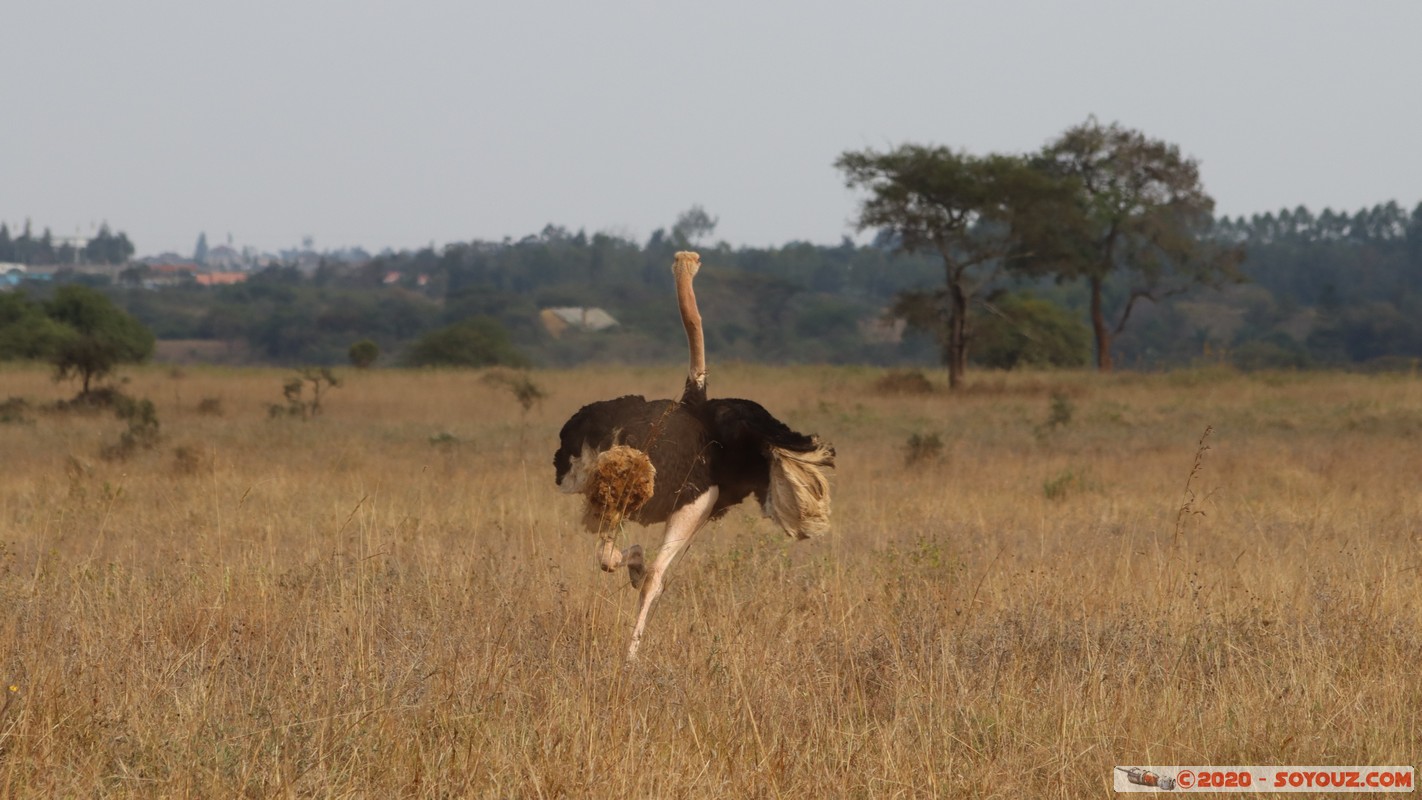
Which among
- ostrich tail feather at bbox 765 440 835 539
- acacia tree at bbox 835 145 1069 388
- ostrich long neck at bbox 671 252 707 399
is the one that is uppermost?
acacia tree at bbox 835 145 1069 388

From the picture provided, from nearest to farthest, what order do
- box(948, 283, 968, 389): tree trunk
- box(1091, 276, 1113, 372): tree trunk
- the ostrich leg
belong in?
the ostrich leg, box(948, 283, 968, 389): tree trunk, box(1091, 276, 1113, 372): tree trunk

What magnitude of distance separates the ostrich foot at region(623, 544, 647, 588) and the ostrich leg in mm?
53

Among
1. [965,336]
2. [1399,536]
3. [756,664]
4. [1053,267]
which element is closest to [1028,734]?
[756,664]

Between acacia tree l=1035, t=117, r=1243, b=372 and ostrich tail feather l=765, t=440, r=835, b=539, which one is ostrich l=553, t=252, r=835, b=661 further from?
acacia tree l=1035, t=117, r=1243, b=372

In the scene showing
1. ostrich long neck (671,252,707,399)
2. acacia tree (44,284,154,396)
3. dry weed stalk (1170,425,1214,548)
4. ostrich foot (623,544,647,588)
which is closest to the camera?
ostrich foot (623,544,647,588)

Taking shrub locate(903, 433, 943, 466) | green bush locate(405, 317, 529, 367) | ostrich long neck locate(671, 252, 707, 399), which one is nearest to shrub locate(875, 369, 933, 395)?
shrub locate(903, 433, 943, 466)

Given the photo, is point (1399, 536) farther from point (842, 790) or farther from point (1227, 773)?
point (842, 790)

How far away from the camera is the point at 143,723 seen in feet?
12.8

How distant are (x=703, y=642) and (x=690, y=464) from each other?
0.75 m

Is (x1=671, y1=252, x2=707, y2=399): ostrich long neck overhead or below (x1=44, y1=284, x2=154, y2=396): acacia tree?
overhead

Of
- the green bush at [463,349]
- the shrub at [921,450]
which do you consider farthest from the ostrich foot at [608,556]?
the green bush at [463,349]

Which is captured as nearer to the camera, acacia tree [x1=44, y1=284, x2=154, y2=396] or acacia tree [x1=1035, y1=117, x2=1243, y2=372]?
acacia tree [x1=1035, y1=117, x2=1243, y2=372]

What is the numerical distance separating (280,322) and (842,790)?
69.0m

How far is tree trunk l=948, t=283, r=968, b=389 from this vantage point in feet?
90.0
